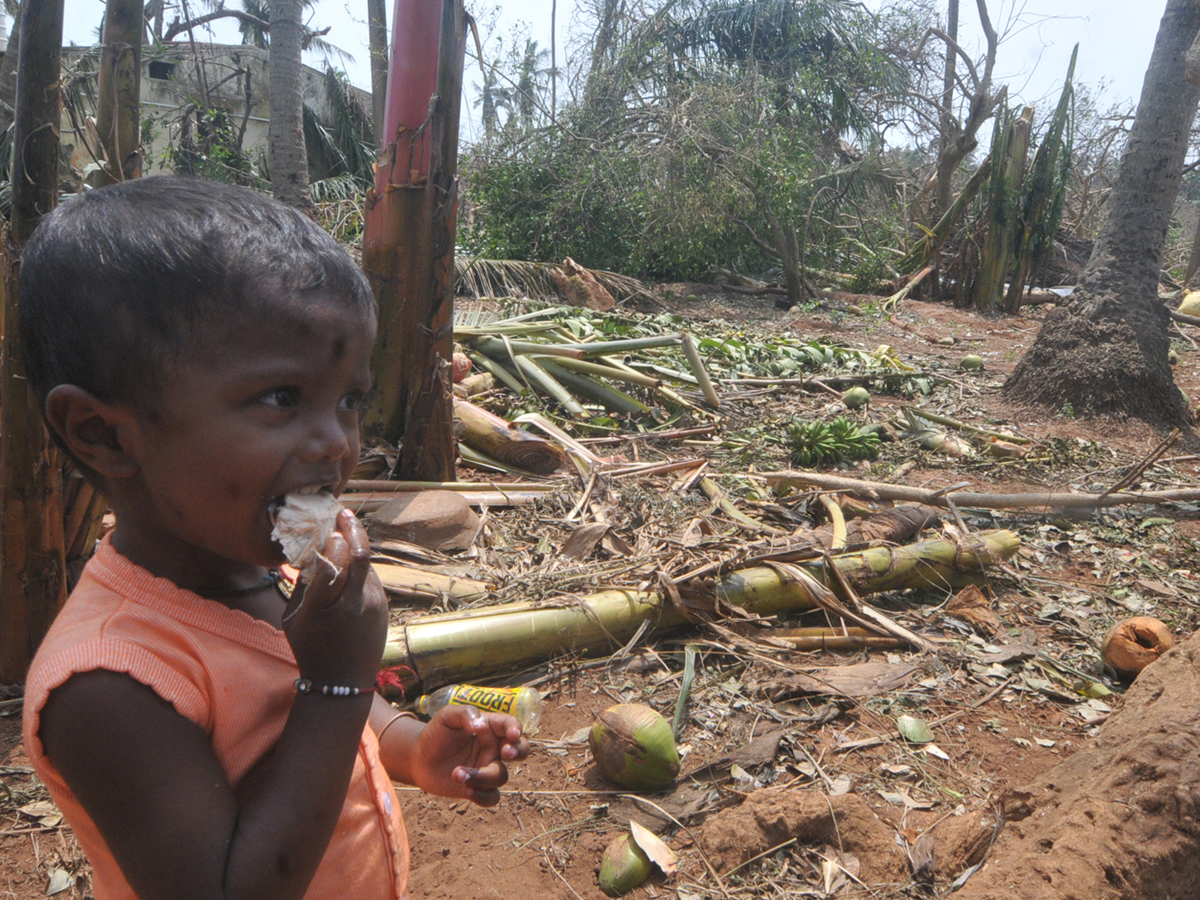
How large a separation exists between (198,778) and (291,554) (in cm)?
25

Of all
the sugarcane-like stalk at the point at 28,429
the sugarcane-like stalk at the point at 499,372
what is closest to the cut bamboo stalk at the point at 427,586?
the sugarcane-like stalk at the point at 28,429

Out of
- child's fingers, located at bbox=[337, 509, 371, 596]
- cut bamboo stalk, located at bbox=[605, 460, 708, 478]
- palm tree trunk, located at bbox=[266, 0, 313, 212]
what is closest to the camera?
child's fingers, located at bbox=[337, 509, 371, 596]

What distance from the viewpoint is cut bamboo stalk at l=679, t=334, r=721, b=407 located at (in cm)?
548

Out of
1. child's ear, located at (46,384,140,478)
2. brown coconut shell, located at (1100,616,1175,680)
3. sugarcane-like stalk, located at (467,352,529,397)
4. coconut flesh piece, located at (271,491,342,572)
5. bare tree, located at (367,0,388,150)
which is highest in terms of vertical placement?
bare tree, located at (367,0,388,150)

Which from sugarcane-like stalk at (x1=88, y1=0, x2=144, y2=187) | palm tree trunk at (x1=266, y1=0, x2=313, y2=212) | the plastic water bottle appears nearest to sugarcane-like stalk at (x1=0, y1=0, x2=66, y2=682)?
sugarcane-like stalk at (x1=88, y1=0, x2=144, y2=187)

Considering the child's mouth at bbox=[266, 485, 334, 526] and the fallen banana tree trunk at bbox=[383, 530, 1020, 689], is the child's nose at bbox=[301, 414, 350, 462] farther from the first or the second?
the fallen banana tree trunk at bbox=[383, 530, 1020, 689]

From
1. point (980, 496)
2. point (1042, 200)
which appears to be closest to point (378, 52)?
point (1042, 200)

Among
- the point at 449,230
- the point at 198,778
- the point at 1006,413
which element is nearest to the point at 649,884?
the point at 198,778

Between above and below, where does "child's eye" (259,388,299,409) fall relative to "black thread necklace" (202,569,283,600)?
above

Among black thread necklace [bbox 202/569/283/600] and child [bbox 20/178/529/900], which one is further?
black thread necklace [bbox 202/569/283/600]

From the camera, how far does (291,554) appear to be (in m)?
0.90

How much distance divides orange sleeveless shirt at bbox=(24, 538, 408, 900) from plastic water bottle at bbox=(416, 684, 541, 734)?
110cm

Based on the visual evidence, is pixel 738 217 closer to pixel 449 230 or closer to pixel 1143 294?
pixel 1143 294

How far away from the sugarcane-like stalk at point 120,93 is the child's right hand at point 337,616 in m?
2.01
